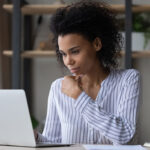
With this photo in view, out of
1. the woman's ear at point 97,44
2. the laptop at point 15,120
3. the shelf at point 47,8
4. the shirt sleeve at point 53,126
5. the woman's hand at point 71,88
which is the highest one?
the shelf at point 47,8

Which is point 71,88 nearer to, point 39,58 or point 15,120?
point 15,120

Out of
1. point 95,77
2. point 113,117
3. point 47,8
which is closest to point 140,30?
point 47,8

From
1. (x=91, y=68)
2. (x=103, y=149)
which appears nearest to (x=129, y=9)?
(x=91, y=68)

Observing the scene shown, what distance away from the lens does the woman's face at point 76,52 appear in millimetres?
1508

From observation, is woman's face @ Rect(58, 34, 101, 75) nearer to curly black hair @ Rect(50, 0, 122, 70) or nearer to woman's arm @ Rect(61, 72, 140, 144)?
curly black hair @ Rect(50, 0, 122, 70)

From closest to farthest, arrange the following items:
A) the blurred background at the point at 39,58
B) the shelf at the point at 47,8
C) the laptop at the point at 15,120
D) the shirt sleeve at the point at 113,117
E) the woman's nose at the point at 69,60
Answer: the laptop at the point at 15,120, the shirt sleeve at the point at 113,117, the woman's nose at the point at 69,60, the shelf at the point at 47,8, the blurred background at the point at 39,58

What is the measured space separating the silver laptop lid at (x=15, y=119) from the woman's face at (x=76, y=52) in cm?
39

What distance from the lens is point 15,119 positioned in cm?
123

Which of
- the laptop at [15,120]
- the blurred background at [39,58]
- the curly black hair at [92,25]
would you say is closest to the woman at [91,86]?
the curly black hair at [92,25]

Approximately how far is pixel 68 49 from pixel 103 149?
52 centimetres

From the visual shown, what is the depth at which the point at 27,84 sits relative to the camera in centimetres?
300

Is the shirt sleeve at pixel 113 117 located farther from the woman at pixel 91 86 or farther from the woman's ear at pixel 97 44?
the woman's ear at pixel 97 44

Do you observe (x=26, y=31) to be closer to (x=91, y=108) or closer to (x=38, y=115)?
(x=38, y=115)

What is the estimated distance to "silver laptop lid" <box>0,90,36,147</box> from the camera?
1203 millimetres
